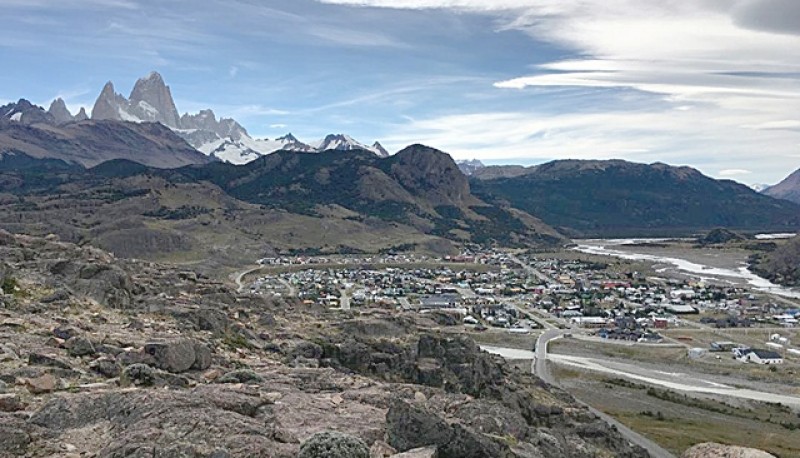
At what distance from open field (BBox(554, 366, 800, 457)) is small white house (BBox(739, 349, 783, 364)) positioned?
2097 centimetres

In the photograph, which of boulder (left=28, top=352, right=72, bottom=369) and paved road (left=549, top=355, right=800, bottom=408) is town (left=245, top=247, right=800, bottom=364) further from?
boulder (left=28, top=352, right=72, bottom=369)

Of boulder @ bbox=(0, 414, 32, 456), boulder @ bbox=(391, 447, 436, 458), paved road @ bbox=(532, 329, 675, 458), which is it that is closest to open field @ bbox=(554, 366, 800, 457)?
paved road @ bbox=(532, 329, 675, 458)

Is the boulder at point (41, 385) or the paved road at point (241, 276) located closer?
the boulder at point (41, 385)

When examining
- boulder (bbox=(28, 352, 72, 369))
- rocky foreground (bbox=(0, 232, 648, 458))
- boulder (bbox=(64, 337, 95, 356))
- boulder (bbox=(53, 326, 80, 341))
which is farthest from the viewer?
boulder (bbox=(53, 326, 80, 341))

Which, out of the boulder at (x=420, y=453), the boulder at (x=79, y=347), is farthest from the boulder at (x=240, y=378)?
the boulder at (x=420, y=453)

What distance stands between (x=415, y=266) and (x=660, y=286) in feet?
229

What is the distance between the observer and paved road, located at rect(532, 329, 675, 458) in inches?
2013

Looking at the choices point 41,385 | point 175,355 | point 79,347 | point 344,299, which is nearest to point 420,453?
point 41,385

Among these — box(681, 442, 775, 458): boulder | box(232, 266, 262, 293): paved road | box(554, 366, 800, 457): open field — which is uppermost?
box(681, 442, 775, 458): boulder

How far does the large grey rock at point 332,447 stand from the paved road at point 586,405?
142 ft

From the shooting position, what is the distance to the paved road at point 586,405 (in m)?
51.1

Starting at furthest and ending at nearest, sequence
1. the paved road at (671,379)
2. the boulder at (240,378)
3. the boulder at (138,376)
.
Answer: the paved road at (671,379) < the boulder at (240,378) < the boulder at (138,376)

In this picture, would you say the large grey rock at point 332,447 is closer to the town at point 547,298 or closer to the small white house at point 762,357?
the town at point 547,298

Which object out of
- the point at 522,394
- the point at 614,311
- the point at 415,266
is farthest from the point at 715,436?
the point at 415,266
